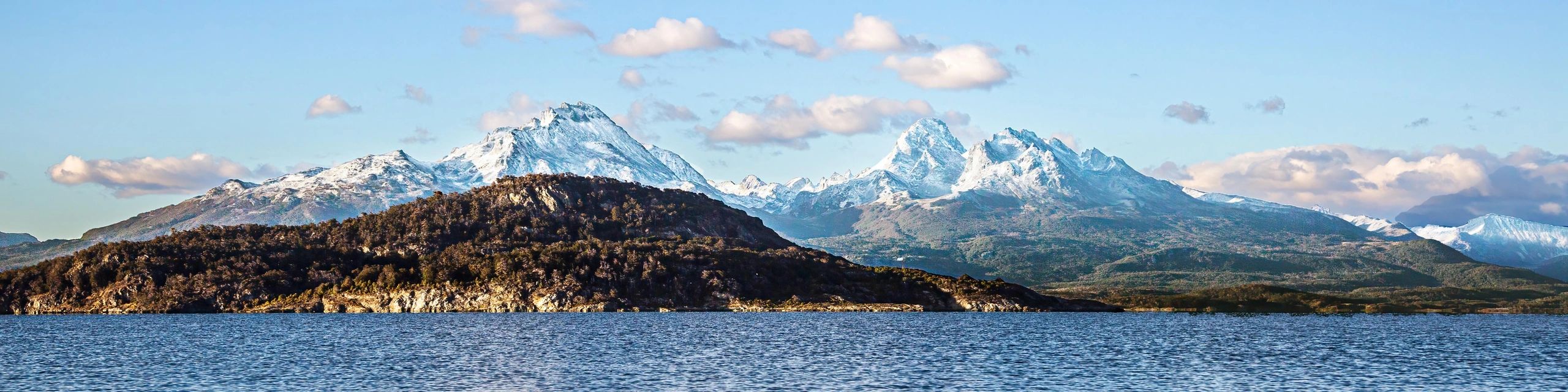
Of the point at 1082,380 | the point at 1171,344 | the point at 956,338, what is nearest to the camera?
the point at 1082,380

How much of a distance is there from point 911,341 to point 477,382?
6764cm

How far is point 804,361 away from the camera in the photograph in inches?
5177

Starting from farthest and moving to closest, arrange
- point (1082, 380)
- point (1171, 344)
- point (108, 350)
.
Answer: point (1171, 344)
point (108, 350)
point (1082, 380)

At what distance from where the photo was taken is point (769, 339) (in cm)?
16750

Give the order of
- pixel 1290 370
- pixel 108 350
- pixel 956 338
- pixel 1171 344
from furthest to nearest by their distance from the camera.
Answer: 1. pixel 956 338
2. pixel 1171 344
3. pixel 108 350
4. pixel 1290 370

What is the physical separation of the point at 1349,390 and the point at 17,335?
511 feet

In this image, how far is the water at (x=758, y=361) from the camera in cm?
11225

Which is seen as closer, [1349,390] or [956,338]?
[1349,390]

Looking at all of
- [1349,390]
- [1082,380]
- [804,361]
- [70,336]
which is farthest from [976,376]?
[70,336]

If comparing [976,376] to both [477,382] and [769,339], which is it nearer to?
[477,382]

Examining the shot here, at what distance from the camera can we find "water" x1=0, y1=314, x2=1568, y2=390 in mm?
112250

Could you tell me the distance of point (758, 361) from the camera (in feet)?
435

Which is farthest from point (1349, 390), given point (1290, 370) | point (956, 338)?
point (956, 338)

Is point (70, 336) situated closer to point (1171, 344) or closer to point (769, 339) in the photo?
point (769, 339)
